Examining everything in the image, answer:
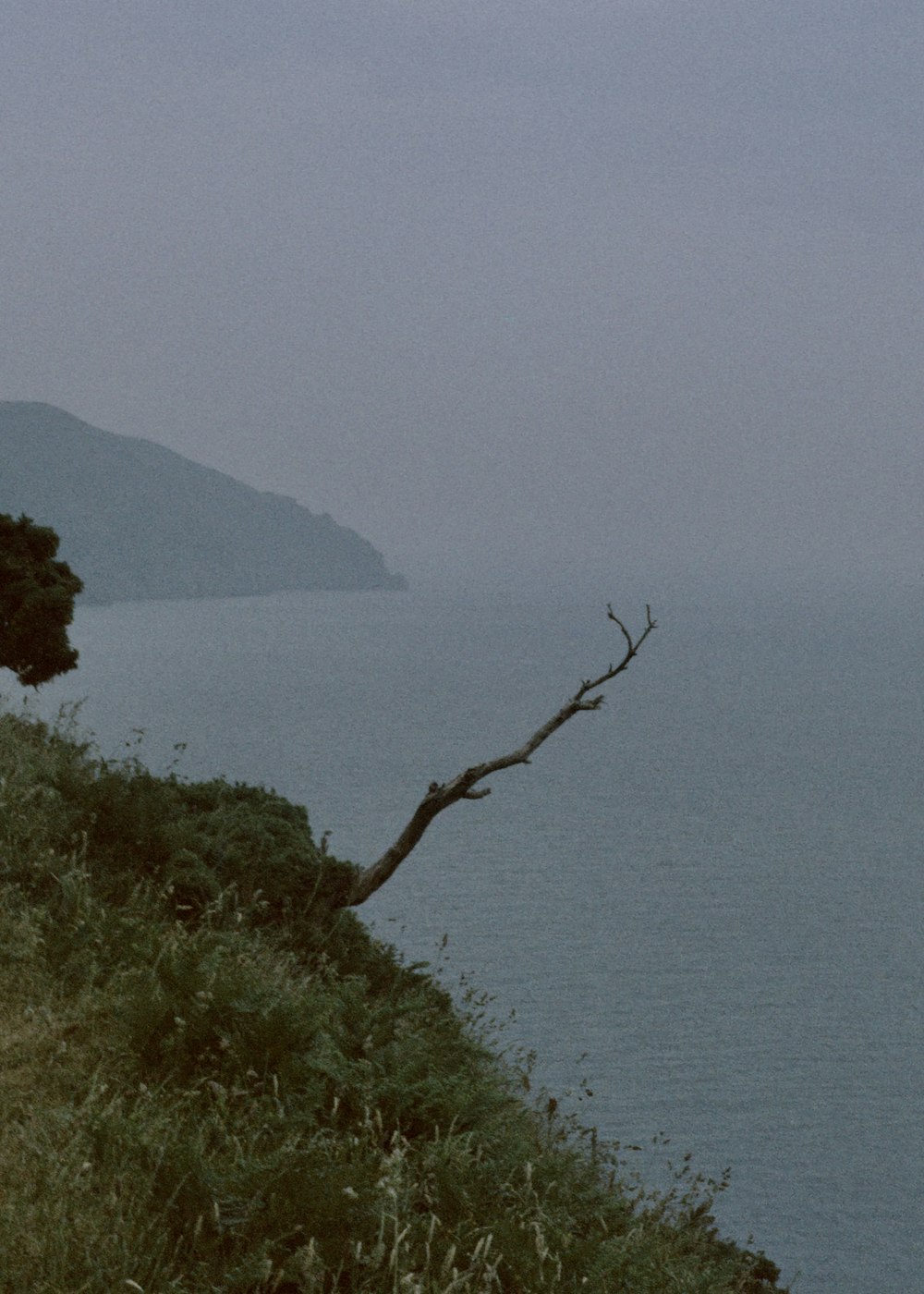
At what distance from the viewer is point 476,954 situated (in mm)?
76438

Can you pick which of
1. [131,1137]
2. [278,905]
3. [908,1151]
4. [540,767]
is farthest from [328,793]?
[131,1137]

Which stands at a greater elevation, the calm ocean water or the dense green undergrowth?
the calm ocean water

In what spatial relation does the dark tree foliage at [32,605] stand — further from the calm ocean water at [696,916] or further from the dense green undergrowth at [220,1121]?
the dense green undergrowth at [220,1121]

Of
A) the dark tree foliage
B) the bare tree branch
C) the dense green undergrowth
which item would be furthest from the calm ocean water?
the dense green undergrowth

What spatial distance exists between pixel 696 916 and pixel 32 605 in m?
70.9

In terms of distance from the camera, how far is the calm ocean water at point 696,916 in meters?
59.9

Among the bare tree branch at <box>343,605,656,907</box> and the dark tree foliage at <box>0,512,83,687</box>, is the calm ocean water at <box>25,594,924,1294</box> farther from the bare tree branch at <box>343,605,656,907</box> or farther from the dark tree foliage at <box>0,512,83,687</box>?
the bare tree branch at <box>343,605,656,907</box>

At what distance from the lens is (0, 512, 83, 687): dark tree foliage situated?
30000 mm

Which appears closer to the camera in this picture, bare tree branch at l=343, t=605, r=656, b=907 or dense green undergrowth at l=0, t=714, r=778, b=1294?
dense green undergrowth at l=0, t=714, r=778, b=1294

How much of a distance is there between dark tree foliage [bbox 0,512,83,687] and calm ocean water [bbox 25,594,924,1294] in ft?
10.3

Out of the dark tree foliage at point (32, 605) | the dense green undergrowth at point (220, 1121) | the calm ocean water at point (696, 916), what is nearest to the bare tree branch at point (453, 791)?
the dense green undergrowth at point (220, 1121)

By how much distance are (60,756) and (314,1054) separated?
6.45 m

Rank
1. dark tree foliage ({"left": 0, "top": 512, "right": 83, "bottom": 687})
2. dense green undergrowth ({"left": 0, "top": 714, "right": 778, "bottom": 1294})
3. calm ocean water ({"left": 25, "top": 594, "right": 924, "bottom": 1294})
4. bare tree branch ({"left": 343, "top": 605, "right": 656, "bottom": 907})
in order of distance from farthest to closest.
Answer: calm ocean water ({"left": 25, "top": 594, "right": 924, "bottom": 1294}), dark tree foliage ({"left": 0, "top": 512, "right": 83, "bottom": 687}), bare tree branch ({"left": 343, "top": 605, "right": 656, "bottom": 907}), dense green undergrowth ({"left": 0, "top": 714, "right": 778, "bottom": 1294})

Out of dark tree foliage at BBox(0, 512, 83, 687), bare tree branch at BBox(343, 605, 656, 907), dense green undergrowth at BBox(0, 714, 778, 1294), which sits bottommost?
dense green undergrowth at BBox(0, 714, 778, 1294)
